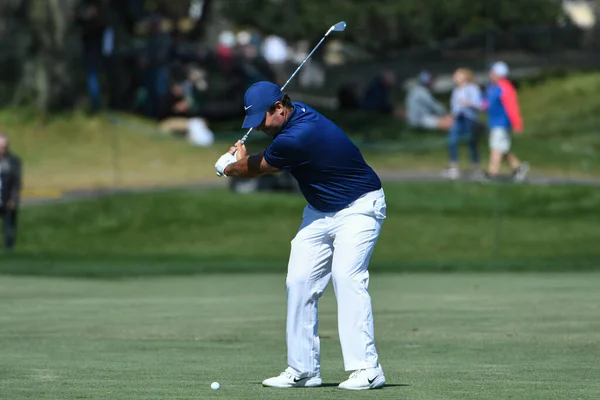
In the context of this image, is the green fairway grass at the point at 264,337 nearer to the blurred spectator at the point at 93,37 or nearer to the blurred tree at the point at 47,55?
the blurred spectator at the point at 93,37

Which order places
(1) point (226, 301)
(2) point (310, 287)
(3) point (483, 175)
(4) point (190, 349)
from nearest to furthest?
(2) point (310, 287) → (4) point (190, 349) → (1) point (226, 301) → (3) point (483, 175)

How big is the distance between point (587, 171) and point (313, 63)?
8.46 meters

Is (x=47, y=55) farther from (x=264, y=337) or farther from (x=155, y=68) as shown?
(x=264, y=337)

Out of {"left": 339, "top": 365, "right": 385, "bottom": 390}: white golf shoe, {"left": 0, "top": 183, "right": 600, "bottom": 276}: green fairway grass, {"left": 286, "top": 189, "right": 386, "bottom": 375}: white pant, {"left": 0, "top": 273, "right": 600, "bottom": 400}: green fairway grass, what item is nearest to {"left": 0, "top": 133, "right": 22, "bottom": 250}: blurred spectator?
{"left": 0, "top": 183, "right": 600, "bottom": 276}: green fairway grass

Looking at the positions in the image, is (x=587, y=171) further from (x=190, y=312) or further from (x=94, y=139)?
(x=190, y=312)

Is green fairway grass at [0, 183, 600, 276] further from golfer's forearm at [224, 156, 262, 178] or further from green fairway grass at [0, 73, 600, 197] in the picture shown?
golfer's forearm at [224, 156, 262, 178]

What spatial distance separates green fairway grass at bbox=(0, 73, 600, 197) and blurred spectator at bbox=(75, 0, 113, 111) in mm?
923

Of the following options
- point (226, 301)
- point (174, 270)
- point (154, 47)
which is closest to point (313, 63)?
point (154, 47)

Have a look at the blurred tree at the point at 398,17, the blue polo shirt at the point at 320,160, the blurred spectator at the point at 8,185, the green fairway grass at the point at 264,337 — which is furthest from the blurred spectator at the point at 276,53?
the blue polo shirt at the point at 320,160

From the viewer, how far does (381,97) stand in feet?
104

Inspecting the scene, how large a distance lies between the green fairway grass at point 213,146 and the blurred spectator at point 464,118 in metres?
1.34

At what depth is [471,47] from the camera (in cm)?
3127

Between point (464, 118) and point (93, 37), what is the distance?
11575 millimetres

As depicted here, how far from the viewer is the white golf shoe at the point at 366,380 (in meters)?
9.30
